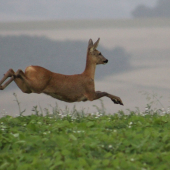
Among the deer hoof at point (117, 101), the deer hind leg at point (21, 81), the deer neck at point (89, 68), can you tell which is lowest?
the deer hoof at point (117, 101)

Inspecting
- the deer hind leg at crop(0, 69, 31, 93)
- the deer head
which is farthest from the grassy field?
the deer head

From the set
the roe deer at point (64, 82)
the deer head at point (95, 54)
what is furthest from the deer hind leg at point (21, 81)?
the deer head at point (95, 54)

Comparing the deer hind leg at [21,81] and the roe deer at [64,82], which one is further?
the roe deer at [64,82]

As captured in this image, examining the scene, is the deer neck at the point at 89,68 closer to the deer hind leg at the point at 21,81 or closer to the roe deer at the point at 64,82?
the roe deer at the point at 64,82

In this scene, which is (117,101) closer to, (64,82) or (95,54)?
(95,54)

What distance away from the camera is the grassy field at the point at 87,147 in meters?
4.75

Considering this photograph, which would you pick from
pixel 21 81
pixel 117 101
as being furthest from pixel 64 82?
pixel 117 101

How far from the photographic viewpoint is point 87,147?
5.42m

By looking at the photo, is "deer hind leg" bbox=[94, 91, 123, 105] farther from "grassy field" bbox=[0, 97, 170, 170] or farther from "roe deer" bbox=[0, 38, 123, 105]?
"grassy field" bbox=[0, 97, 170, 170]

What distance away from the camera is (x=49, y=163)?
4.76 m

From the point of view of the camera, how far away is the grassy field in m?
4.75

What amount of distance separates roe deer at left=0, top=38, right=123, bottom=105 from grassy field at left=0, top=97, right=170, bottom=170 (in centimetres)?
163

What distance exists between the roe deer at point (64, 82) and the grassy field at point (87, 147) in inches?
64.2

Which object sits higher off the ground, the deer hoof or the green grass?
the deer hoof
